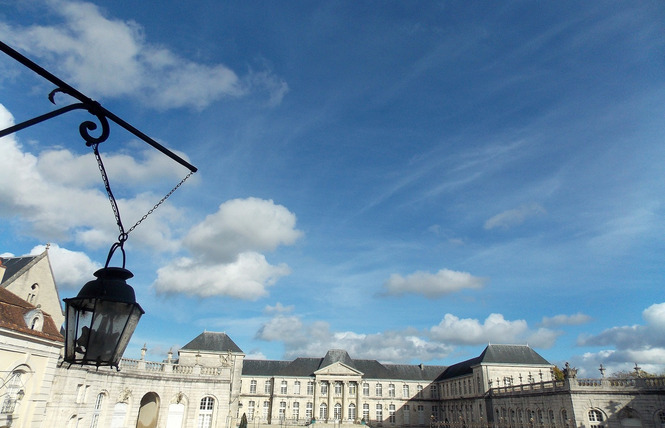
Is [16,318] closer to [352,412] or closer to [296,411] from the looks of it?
[296,411]

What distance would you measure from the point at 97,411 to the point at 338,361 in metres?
39.2

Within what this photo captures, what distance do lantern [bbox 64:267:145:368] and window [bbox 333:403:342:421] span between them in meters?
59.3

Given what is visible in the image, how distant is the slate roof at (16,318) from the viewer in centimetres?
1499

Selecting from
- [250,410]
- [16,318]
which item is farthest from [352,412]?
[16,318]

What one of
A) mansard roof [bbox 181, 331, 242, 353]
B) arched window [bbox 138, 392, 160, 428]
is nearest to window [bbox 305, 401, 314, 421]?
mansard roof [bbox 181, 331, 242, 353]

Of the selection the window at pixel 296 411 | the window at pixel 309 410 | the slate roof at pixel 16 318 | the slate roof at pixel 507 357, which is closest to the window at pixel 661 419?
the slate roof at pixel 507 357

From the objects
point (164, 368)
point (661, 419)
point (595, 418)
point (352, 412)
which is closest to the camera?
point (661, 419)

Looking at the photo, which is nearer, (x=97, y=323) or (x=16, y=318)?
(x=97, y=323)

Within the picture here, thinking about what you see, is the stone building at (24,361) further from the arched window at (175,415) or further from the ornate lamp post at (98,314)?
the ornate lamp post at (98,314)

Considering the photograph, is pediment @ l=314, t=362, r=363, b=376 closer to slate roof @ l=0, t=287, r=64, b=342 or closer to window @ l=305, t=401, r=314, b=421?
window @ l=305, t=401, r=314, b=421

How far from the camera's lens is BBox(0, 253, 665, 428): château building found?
16438 millimetres

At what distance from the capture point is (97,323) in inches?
132

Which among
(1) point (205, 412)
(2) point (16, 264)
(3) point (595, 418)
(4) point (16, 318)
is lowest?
(1) point (205, 412)

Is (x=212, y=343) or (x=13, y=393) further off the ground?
(x=212, y=343)
